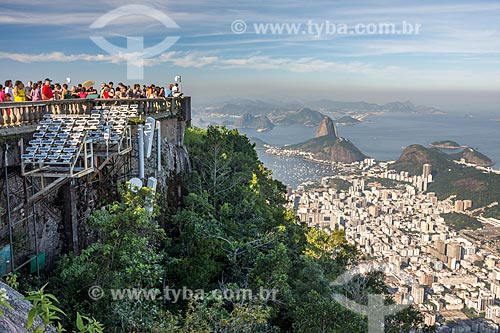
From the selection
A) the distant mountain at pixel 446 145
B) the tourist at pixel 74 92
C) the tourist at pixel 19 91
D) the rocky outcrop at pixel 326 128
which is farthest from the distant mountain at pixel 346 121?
the tourist at pixel 19 91

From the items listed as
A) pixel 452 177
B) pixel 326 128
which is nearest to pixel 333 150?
pixel 326 128

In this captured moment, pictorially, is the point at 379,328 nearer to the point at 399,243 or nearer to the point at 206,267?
the point at 206,267

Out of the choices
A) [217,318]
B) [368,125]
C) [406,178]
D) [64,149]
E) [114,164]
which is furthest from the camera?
[368,125]

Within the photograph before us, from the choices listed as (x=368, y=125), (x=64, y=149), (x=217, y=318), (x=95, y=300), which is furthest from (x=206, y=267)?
(x=368, y=125)

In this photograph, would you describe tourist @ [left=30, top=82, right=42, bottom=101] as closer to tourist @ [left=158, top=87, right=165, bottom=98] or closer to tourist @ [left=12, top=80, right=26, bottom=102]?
tourist @ [left=12, top=80, right=26, bottom=102]

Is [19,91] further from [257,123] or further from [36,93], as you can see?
[257,123]

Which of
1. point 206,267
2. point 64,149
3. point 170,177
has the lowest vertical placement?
point 206,267
